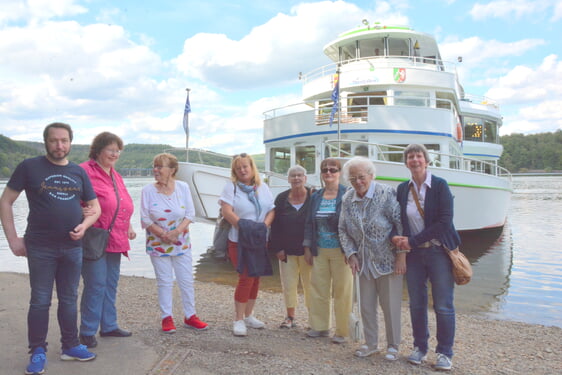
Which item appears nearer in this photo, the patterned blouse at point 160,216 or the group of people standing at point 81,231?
the group of people standing at point 81,231

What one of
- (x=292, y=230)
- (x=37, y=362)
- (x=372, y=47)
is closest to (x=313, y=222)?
(x=292, y=230)

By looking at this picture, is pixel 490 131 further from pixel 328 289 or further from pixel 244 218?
pixel 244 218

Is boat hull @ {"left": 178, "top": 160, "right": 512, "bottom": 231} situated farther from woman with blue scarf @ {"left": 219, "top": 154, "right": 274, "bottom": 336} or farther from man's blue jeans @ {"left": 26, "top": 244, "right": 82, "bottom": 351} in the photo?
man's blue jeans @ {"left": 26, "top": 244, "right": 82, "bottom": 351}

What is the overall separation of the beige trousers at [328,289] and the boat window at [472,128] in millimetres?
19559

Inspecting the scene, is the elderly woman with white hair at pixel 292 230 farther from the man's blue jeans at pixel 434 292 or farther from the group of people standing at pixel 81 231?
the man's blue jeans at pixel 434 292

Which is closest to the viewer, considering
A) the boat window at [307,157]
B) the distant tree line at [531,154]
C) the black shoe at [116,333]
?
the black shoe at [116,333]

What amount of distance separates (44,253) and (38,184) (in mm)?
496

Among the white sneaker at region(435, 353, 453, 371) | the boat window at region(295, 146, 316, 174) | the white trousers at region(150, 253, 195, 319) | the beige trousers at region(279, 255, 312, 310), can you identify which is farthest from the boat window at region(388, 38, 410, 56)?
the white sneaker at region(435, 353, 453, 371)

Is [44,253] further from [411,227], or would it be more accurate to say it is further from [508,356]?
[508,356]

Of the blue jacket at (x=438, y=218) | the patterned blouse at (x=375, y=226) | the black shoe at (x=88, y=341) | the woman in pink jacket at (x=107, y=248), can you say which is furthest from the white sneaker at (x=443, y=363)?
the black shoe at (x=88, y=341)

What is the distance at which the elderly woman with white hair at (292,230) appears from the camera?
14.2ft

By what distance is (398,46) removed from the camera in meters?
14.4

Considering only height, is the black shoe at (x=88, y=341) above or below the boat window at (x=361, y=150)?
below

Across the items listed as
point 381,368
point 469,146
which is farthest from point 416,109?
point 469,146
